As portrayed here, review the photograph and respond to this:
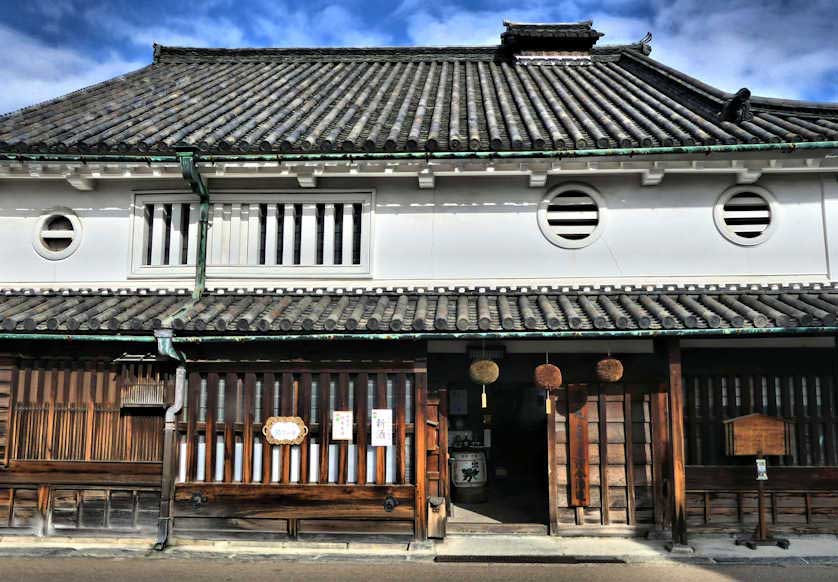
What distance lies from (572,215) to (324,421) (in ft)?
17.1

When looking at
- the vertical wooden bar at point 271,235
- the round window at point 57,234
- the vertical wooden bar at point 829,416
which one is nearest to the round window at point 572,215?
the vertical wooden bar at point 829,416

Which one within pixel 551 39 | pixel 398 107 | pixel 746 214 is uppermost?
pixel 551 39

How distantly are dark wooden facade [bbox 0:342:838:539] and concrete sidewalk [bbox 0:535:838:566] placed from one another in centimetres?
20

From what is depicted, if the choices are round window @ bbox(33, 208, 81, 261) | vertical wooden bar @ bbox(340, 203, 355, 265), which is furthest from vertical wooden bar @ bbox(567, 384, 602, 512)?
round window @ bbox(33, 208, 81, 261)

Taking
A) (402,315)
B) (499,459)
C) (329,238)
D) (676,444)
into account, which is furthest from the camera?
(499,459)

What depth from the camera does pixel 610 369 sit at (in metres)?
9.58

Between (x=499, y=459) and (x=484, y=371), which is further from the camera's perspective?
(x=499, y=459)

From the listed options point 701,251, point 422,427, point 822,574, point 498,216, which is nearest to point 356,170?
point 498,216

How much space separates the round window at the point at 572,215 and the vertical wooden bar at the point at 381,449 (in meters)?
3.63

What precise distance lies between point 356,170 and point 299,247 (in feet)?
5.50

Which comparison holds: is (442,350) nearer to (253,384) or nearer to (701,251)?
(253,384)

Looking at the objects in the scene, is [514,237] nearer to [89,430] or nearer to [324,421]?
[324,421]

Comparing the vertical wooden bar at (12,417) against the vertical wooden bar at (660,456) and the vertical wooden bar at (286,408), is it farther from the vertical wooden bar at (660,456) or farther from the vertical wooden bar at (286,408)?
the vertical wooden bar at (660,456)

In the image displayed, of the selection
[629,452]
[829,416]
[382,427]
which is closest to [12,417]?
[382,427]
